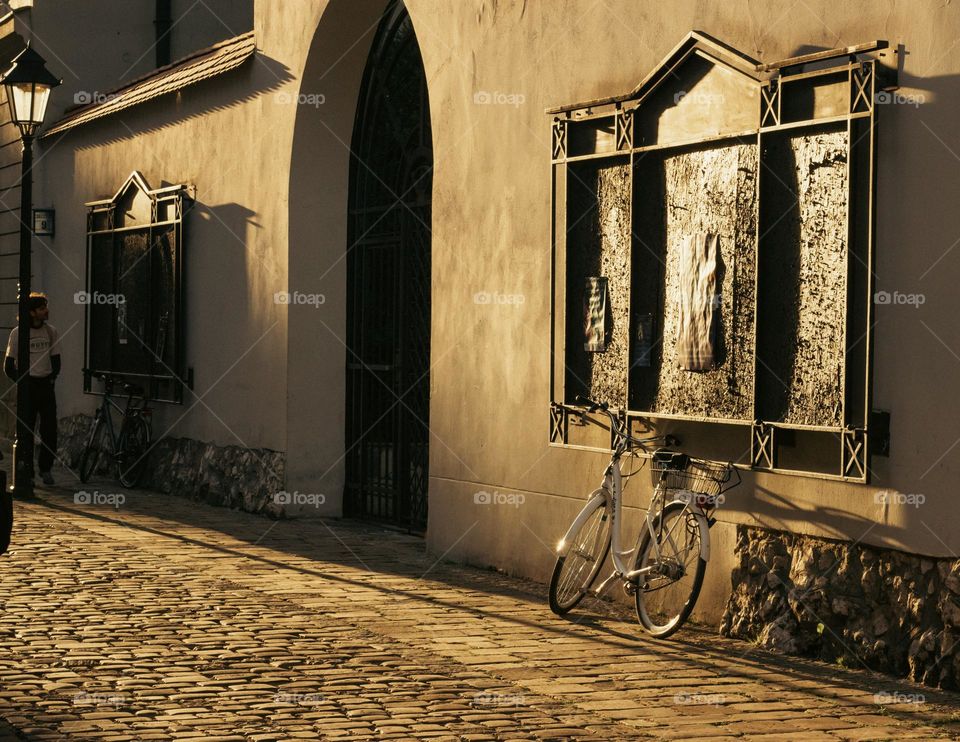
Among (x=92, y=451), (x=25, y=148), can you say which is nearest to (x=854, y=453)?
(x=25, y=148)

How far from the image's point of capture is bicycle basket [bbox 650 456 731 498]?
8.02 meters

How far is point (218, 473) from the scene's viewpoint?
585 inches

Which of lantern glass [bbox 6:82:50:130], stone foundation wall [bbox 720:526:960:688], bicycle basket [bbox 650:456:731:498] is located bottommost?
stone foundation wall [bbox 720:526:960:688]

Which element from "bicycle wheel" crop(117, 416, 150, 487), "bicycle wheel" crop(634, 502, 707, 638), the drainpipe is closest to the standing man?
"bicycle wheel" crop(117, 416, 150, 487)

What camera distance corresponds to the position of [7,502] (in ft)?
21.2

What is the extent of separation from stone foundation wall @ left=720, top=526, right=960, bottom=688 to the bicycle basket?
30cm

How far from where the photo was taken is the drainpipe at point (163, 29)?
69.2 ft

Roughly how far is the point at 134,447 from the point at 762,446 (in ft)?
31.7

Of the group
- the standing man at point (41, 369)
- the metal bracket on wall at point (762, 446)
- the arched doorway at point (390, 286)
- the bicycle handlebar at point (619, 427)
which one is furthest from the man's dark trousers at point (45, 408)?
the metal bracket on wall at point (762, 446)

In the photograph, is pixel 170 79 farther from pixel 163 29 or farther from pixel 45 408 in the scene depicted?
pixel 163 29

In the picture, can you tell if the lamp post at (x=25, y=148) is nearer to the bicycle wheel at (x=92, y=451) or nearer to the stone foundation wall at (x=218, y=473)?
the stone foundation wall at (x=218, y=473)

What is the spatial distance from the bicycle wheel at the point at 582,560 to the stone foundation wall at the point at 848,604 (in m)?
0.79

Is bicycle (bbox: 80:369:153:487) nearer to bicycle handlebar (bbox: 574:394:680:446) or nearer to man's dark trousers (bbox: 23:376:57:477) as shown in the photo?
man's dark trousers (bbox: 23:376:57:477)

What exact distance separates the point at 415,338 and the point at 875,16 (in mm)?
5823
